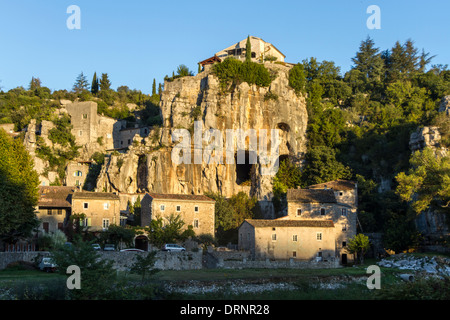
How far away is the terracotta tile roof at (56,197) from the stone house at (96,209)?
4.79 feet

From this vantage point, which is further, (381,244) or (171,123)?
(171,123)

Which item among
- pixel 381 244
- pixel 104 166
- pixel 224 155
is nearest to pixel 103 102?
pixel 104 166

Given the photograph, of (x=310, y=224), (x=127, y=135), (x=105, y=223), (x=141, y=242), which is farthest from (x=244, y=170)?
(x=105, y=223)

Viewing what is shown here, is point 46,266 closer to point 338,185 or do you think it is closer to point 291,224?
point 291,224

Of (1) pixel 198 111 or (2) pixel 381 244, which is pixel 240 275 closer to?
(2) pixel 381 244

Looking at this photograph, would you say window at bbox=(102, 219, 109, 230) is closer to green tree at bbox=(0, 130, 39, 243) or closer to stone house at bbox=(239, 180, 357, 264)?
green tree at bbox=(0, 130, 39, 243)

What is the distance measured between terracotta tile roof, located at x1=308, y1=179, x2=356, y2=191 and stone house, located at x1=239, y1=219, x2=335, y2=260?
881 cm

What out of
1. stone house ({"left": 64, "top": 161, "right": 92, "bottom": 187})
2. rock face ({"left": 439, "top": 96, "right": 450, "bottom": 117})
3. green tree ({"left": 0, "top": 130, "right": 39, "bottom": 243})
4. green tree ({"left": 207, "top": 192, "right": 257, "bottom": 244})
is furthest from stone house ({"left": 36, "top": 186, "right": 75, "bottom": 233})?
rock face ({"left": 439, "top": 96, "right": 450, "bottom": 117})

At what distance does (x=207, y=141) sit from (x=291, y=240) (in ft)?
78.9

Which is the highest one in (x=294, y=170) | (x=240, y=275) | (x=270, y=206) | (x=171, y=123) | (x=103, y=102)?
(x=103, y=102)

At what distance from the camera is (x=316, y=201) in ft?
200

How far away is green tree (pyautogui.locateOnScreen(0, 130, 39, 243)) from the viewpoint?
1819 inches

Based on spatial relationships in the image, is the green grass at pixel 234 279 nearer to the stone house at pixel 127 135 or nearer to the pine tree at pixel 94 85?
the stone house at pixel 127 135

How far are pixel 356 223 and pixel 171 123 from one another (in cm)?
3045
